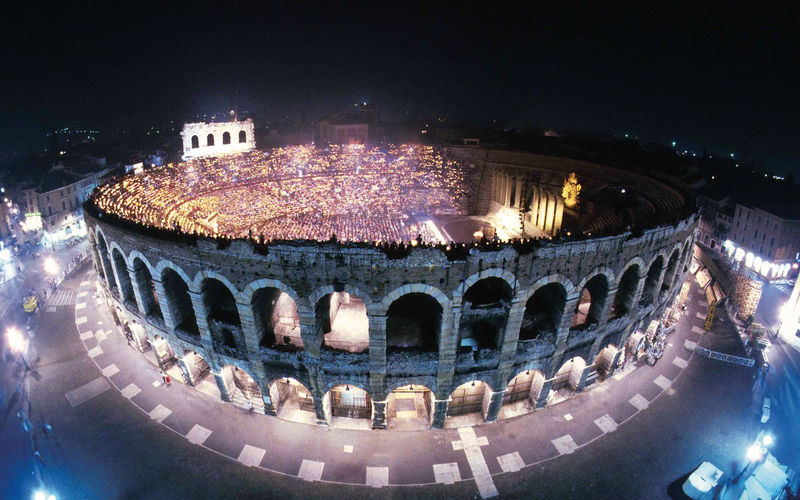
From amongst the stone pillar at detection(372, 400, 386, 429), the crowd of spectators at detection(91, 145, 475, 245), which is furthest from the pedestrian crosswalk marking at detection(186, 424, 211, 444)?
the crowd of spectators at detection(91, 145, 475, 245)

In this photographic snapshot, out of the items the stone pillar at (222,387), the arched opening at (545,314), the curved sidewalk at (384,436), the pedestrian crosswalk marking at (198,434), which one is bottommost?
the pedestrian crosswalk marking at (198,434)

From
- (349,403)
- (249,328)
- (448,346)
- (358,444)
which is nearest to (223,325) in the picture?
(249,328)

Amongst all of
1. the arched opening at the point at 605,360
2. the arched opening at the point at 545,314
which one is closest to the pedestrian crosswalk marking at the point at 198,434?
the arched opening at the point at 545,314

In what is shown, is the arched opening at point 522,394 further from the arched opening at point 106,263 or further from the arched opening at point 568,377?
the arched opening at point 106,263

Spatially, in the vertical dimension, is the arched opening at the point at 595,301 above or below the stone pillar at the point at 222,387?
above

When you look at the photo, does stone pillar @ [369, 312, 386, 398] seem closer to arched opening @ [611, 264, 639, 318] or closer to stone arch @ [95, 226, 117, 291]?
arched opening @ [611, 264, 639, 318]
